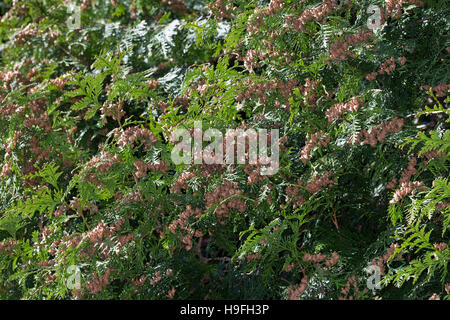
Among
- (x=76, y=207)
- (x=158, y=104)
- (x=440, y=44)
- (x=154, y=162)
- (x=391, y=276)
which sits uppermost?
(x=440, y=44)

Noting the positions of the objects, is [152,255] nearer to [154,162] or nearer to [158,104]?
[154,162]

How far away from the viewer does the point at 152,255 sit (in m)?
2.28

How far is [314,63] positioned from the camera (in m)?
2.23

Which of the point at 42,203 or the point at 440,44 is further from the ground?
the point at 440,44

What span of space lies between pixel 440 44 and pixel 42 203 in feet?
5.25

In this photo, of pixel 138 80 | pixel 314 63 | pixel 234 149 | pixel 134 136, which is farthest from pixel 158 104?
pixel 314 63

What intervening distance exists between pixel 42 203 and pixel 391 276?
4.26 ft

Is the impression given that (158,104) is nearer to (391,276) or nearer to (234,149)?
(234,149)

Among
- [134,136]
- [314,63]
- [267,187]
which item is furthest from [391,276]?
[134,136]

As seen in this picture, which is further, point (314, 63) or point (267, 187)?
point (314, 63)

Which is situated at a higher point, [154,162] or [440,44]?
[440,44]
